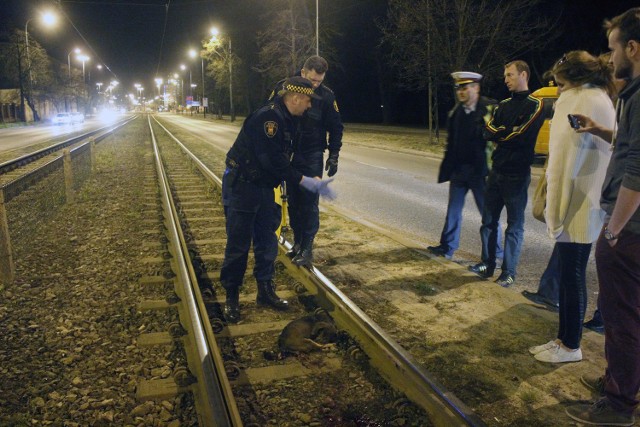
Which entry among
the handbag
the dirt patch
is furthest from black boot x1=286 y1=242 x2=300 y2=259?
the handbag

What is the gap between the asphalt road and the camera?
252 inches

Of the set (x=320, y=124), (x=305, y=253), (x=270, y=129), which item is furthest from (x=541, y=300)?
(x=270, y=129)

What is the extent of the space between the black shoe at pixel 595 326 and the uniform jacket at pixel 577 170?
1.16 metres

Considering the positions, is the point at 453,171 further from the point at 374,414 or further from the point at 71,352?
the point at 71,352

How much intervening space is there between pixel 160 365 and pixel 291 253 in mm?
2449

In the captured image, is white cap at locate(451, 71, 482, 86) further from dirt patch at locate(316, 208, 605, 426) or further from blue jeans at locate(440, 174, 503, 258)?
dirt patch at locate(316, 208, 605, 426)

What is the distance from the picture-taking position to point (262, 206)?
15.4ft

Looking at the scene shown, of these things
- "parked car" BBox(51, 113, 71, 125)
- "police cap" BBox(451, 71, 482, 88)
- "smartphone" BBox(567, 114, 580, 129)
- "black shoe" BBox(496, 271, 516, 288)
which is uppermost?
"parked car" BBox(51, 113, 71, 125)

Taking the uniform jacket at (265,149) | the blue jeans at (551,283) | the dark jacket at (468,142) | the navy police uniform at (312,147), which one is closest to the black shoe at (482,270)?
the blue jeans at (551,283)

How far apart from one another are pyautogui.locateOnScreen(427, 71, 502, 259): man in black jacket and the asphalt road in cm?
74

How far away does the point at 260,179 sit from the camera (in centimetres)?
449

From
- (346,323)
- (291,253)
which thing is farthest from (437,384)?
(291,253)

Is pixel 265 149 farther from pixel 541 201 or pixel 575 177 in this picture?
pixel 575 177

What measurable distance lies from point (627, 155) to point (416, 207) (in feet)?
23.0
